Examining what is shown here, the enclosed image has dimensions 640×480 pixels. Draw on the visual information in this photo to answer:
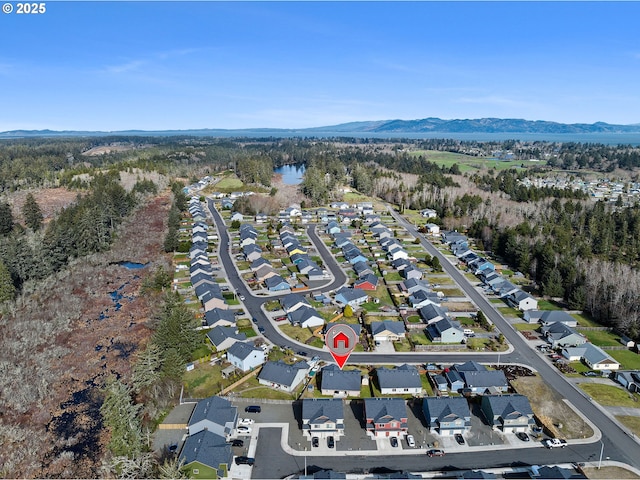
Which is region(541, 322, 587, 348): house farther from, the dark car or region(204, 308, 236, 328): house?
region(204, 308, 236, 328): house

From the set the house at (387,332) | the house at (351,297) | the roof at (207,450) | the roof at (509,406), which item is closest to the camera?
the roof at (207,450)

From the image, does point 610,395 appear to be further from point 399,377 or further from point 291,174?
point 291,174


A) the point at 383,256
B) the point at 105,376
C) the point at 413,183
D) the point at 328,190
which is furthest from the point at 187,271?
the point at 413,183

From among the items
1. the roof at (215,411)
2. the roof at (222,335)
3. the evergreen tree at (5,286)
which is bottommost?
the roof at (215,411)

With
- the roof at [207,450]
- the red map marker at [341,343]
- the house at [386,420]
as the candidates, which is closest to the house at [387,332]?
the red map marker at [341,343]

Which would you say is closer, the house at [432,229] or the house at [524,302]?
the house at [524,302]

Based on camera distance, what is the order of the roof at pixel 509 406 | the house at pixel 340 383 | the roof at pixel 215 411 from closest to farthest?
the roof at pixel 215 411, the roof at pixel 509 406, the house at pixel 340 383

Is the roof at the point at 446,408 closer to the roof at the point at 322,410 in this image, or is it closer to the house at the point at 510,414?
the house at the point at 510,414
